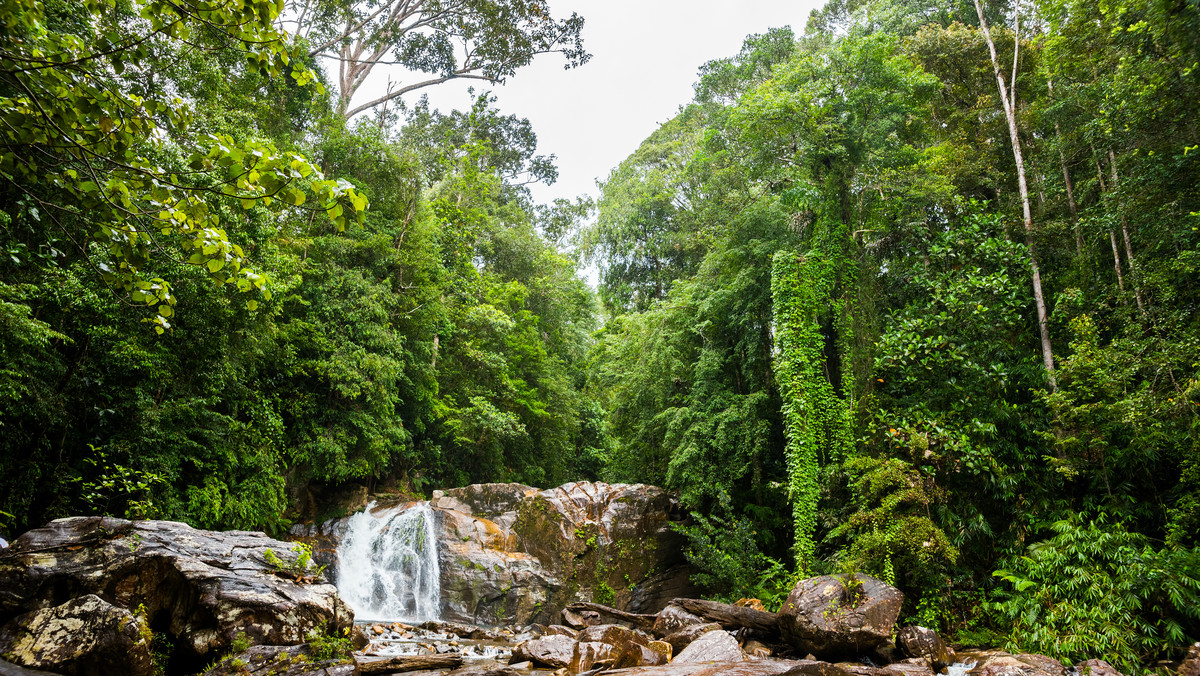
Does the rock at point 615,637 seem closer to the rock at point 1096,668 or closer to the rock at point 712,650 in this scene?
the rock at point 712,650

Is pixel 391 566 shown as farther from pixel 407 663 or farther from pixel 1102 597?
pixel 1102 597

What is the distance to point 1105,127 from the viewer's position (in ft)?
32.7

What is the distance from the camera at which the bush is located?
767cm

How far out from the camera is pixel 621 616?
11953 mm

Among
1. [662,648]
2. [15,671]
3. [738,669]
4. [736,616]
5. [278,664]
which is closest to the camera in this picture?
[15,671]

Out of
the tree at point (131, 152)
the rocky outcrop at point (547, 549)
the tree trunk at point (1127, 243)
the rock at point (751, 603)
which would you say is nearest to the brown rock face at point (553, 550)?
the rocky outcrop at point (547, 549)

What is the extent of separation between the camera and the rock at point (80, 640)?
5.28 meters

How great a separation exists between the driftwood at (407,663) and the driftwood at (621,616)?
14.8 feet

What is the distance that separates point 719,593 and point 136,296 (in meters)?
13.1

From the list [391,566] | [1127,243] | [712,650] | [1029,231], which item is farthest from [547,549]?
[1127,243]

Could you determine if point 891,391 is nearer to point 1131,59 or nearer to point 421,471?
point 1131,59

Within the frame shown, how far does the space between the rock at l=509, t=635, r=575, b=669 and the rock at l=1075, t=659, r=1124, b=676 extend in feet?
21.7

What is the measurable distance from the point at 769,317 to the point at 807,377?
2.33 metres

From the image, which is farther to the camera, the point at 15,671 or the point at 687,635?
the point at 687,635
